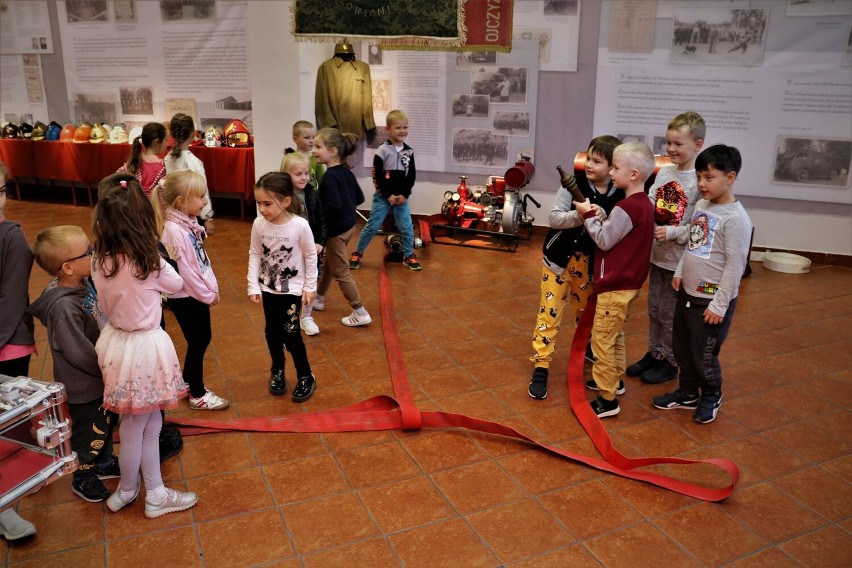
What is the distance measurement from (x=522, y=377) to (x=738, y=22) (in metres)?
4.60

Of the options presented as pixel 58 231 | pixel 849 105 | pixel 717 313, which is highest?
pixel 849 105

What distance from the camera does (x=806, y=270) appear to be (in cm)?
666

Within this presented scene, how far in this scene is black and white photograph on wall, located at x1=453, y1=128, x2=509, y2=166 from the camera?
779 cm

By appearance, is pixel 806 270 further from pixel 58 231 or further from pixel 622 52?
pixel 58 231

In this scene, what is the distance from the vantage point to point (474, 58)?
7.63 meters

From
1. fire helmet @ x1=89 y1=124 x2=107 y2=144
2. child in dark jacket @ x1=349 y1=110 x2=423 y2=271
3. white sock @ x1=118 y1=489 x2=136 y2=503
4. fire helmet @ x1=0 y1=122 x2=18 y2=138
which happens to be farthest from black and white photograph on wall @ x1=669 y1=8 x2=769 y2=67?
fire helmet @ x1=0 y1=122 x2=18 y2=138

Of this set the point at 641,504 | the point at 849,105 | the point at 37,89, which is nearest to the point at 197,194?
the point at 641,504

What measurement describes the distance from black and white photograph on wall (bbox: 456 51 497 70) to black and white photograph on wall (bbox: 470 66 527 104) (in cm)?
7

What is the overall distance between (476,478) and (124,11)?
28.3 feet

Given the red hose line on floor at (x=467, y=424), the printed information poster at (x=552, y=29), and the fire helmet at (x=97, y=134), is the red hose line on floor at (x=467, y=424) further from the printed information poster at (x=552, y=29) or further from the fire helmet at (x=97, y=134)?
the fire helmet at (x=97, y=134)

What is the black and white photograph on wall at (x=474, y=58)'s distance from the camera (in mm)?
7555

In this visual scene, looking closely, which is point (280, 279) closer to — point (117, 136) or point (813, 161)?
point (813, 161)

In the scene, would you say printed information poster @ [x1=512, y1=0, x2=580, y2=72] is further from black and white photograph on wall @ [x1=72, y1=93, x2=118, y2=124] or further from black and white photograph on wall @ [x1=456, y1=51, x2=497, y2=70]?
black and white photograph on wall @ [x1=72, y1=93, x2=118, y2=124]

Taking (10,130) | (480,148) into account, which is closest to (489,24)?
(480,148)
